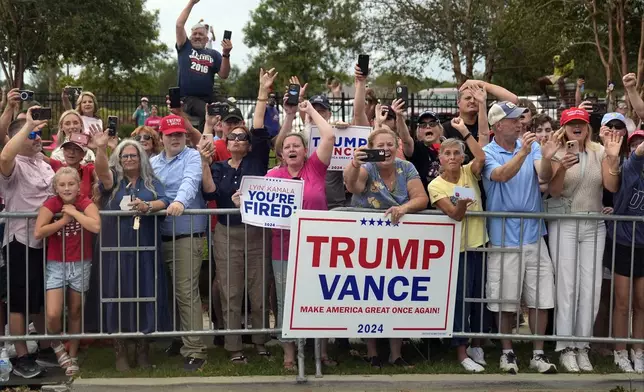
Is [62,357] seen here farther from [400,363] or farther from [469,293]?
[469,293]

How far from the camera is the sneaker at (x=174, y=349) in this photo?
783 centimetres

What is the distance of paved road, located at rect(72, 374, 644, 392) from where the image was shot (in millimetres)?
6922

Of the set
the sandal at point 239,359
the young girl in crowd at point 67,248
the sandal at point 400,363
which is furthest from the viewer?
the sandal at point 239,359

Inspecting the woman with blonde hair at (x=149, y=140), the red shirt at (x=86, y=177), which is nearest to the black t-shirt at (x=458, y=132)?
the woman with blonde hair at (x=149, y=140)

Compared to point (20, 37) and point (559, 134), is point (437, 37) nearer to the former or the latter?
point (20, 37)

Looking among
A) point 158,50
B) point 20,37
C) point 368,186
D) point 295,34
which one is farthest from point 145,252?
point 295,34

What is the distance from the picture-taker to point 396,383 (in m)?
6.97

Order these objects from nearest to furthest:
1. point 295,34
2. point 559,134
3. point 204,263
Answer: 1. point 559,134
2. point 204,263
3. point 295,34

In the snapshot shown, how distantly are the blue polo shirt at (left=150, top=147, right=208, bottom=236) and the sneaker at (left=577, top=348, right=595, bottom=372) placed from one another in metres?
3.43

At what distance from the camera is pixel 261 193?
7.07m

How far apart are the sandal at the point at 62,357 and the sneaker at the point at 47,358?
0.15 meters

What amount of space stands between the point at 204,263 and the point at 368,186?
2025 mm

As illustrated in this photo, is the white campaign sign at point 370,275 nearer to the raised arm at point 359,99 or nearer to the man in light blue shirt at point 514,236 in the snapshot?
the man in light blue shirt at point 514,236

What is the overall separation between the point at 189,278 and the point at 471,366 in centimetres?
252
